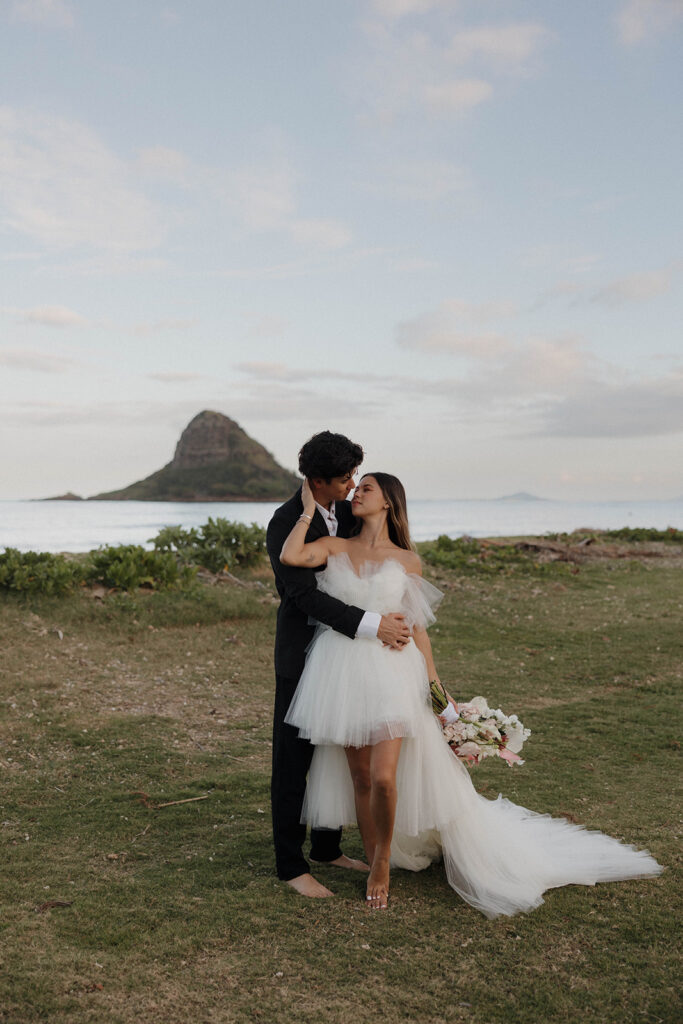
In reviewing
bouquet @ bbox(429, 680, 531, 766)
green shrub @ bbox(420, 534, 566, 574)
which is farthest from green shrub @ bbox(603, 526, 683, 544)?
bouquet @ bbox(429, 680, 531, 766)

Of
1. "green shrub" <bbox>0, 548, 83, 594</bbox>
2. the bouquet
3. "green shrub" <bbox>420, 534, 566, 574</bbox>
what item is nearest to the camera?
the bouquet

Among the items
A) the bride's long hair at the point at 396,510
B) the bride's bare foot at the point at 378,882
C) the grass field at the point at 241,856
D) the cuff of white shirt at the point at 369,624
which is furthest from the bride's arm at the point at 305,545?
the grass field at the point at 241,856

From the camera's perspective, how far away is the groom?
3.94m

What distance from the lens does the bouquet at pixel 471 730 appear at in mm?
4090

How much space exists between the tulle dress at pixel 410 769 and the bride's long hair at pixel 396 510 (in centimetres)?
20

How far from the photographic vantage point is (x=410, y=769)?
13.1 feet

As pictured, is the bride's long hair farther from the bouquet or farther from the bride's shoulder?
the bouquet

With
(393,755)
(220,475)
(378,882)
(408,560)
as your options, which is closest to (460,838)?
(378,882)

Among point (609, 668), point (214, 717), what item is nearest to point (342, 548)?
point (214, 717)

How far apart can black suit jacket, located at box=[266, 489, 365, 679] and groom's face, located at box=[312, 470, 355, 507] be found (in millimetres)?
98

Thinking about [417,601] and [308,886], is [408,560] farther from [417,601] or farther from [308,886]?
[308,886]

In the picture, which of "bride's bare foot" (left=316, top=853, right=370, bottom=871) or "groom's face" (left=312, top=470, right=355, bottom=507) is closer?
"groom's face" (left=312, top=470, right=355, bottom=507)

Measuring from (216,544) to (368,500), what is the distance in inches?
353

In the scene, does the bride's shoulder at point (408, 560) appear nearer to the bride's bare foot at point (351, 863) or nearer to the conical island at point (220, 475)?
the bride's bare foot at point (351, 863)
